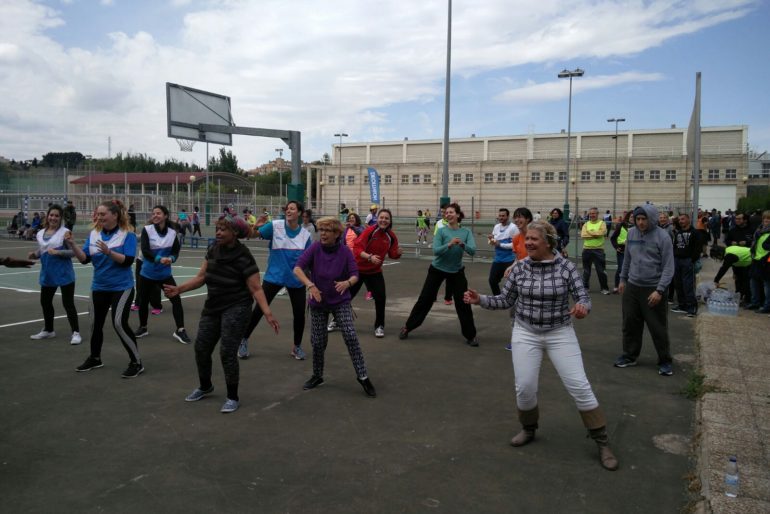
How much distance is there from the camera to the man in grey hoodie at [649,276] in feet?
21.7

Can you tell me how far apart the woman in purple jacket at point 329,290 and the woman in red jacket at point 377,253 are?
90.5 inches

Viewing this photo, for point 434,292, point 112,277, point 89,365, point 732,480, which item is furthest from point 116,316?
point 732,480

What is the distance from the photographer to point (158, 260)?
7668mm

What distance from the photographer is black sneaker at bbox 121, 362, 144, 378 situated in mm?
6363

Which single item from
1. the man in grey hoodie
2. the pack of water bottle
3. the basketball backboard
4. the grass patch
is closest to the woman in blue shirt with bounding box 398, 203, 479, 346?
the man in grey hoodie

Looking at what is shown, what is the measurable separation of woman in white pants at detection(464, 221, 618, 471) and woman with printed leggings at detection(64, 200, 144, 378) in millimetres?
4202

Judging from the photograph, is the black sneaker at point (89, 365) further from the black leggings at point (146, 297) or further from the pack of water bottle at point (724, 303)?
the pack of water bottle at point (724, 303)

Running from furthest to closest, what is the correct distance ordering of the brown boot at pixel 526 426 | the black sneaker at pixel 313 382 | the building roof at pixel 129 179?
the building roof at pixel 129 179, the black sneaker at pixel 313 382, the brown boot at pixel 526 426

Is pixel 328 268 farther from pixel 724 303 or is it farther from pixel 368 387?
pixel 724 303

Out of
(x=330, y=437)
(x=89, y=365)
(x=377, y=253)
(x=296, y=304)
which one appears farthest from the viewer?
(x=377, y=253)

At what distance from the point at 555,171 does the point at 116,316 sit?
6501 centimetres

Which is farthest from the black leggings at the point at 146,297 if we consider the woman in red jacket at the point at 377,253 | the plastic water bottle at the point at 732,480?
the plastic water bottle at the point at 732,480

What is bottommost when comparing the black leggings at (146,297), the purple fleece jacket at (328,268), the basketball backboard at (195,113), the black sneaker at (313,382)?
the black sneaker at (313,382)

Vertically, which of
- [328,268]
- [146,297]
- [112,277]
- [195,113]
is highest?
[195,113]
